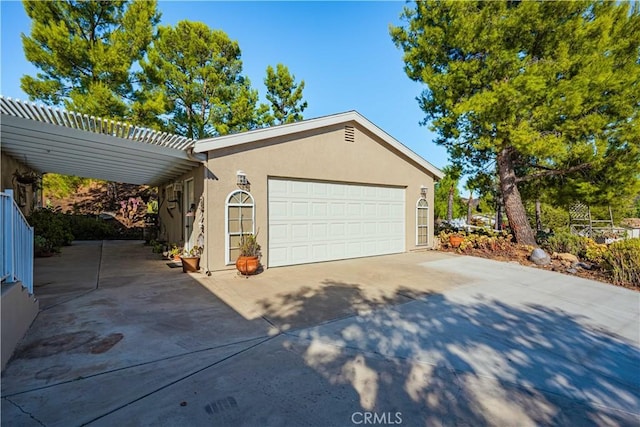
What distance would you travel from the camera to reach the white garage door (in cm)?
779

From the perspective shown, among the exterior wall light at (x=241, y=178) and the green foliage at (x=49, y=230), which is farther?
the green foliage at (x=49, y=230)

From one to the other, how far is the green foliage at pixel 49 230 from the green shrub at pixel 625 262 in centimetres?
1536

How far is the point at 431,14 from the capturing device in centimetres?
1072

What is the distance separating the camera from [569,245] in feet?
30.9

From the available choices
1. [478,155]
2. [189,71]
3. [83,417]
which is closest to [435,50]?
[478,155]

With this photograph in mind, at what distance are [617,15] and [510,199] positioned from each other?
636cm

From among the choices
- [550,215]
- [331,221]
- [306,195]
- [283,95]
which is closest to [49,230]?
[306,195]

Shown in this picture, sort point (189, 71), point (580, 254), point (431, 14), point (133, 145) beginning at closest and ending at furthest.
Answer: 1. point (133, 145)
2. point (580, 254)
3. point (431, 14)
4. point (189, 71)

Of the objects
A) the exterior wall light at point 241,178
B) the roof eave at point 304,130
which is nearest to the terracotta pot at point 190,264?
the exterior wall light at point 241,178

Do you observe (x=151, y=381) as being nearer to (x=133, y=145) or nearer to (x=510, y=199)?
(x=133, y=145)

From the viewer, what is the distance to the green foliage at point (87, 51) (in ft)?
36.9

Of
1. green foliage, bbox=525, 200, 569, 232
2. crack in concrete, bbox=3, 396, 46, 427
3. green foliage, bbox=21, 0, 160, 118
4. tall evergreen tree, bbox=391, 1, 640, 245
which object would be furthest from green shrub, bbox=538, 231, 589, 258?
green foliage, bbox=21, 0, 160, 118

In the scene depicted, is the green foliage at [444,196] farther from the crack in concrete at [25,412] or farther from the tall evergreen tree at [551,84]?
the crack in concrete at [25,412]

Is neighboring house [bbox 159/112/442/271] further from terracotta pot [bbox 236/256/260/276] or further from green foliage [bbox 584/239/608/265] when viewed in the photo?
green foliage [bbox 584/239/608/265]
